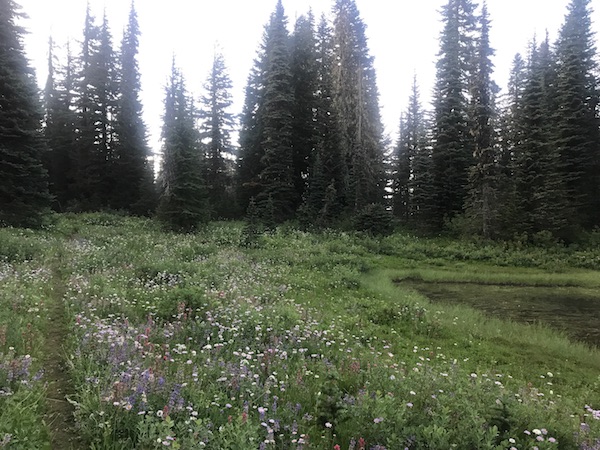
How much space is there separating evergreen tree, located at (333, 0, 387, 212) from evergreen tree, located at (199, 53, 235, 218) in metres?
14.4

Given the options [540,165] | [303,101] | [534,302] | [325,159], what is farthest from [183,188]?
[540,165]

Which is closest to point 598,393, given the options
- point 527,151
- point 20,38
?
point 527,151

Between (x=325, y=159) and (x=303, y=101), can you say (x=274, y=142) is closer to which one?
(x=325, y=159)

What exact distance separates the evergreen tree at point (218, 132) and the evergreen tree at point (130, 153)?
639cm

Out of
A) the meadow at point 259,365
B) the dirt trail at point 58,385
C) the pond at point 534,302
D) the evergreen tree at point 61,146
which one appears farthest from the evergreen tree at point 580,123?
the evergreen tree at point 61,146

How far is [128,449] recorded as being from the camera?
3.73 metres

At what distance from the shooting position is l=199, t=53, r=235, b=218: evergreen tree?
45.2 meters

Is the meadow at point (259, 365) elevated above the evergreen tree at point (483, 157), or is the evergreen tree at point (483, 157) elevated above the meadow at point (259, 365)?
the evergreen tree at point (483, 157)

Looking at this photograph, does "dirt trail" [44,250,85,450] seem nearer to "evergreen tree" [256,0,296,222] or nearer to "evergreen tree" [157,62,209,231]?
"evergreen tree" [157,62,209,231]

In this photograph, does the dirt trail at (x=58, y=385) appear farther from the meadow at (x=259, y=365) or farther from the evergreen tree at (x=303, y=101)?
the evergreen tree at (x=303, y=101)

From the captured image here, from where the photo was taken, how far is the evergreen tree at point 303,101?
41844mm

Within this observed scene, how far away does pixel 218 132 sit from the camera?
4675 centimetres

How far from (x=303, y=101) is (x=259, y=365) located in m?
39.9

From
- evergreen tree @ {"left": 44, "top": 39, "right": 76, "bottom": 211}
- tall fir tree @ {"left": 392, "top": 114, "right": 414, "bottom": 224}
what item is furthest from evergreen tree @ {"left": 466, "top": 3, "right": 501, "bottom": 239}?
evergreen tree @ {"left": 44, "top": 39, "right": 76, "bottom": 211}
